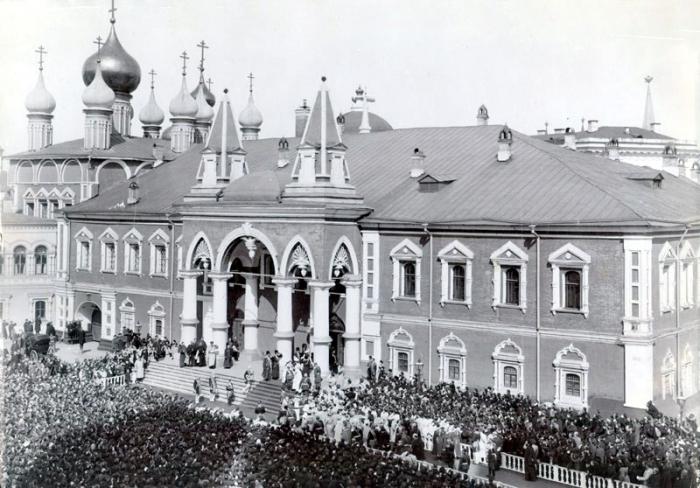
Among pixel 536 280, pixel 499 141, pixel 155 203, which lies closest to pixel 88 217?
pixel 155 203

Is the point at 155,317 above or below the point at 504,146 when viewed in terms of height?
below

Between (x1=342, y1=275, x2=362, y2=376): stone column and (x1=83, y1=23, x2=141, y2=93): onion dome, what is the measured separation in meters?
26.2

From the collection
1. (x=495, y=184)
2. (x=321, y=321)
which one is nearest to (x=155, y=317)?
(x=321, y=321)

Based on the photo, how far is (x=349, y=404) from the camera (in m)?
25.8

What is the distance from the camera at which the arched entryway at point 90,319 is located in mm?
43688

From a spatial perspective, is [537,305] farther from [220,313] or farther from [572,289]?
[220,313]

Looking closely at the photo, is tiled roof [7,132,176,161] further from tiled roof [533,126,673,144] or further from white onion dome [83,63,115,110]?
tiled roof [533,126,673,144]

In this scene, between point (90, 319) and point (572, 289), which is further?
point (90, 319)

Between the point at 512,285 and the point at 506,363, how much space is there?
259cm

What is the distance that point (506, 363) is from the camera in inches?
1086

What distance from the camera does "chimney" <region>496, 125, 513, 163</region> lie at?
1244 inches

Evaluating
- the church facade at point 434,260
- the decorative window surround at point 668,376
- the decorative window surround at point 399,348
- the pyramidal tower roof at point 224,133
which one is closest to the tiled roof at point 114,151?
the church facade at point 434,260

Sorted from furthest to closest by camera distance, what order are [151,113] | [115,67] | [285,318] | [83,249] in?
1. [151,113]
2. [115,67]
3. [83,249]
4. [285,318]

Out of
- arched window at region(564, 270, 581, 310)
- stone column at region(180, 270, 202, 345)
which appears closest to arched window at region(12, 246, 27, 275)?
stone column at region(180, 270, 202, 345)
